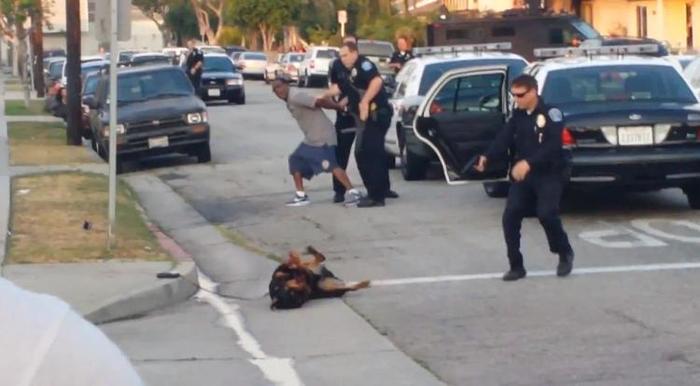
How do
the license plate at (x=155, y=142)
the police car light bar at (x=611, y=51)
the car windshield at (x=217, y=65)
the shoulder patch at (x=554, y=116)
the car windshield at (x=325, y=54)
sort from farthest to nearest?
the car windshield at (x=325, y=54) < the car windshield at (x=217, y=65) < the license plate at (x=155, y=142) < the police car light bar at (x=611, y=51) < the shoulder patch at (x=554, y=116)

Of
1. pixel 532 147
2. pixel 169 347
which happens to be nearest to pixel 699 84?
pixel 532 147

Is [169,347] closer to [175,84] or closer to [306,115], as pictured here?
[306,115]

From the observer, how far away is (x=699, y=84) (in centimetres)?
2338

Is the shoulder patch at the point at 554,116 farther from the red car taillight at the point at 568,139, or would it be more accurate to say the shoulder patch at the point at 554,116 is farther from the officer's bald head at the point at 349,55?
the officer's bald head at the point at 349,55

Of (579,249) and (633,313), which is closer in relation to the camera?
(633,313)

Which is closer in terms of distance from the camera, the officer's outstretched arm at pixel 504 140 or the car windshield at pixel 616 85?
the officer's outstretched arm at pixel 504 140

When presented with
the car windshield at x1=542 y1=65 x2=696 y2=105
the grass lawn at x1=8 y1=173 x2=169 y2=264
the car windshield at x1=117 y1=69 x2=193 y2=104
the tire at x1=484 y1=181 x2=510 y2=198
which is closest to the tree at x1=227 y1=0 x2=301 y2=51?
the car windshield at x1=117 y1=69 x2=193 y2=104

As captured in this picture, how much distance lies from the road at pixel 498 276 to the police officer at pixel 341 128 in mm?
271

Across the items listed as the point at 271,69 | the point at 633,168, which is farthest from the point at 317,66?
the point at 633,168

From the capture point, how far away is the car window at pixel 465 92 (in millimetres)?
17609

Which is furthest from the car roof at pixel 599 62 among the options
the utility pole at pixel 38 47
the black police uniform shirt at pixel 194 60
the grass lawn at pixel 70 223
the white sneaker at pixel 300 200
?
the utility pole at pixel 38 47

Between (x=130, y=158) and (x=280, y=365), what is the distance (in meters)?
15.3

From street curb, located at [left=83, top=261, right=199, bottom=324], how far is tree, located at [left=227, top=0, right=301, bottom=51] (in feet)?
221

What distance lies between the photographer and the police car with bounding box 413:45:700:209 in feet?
47.5
